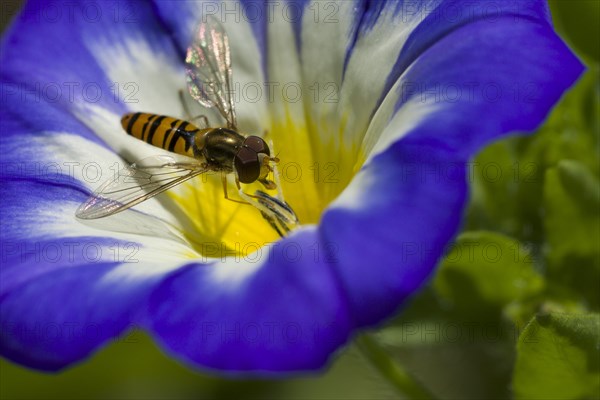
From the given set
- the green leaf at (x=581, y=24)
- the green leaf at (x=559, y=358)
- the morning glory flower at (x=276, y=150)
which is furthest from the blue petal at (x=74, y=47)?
the green leaf at (x=559, y=358)

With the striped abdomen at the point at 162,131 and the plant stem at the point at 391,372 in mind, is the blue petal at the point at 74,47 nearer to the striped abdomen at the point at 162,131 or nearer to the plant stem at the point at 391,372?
the striped abdomen at the point at 162,131

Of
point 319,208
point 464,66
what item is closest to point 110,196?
point 319,208

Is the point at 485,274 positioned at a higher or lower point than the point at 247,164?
lower

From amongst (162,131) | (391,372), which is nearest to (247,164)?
(162,131)

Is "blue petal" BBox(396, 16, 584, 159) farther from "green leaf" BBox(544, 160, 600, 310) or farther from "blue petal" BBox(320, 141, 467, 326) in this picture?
"green leaf" BBox(544, 160, 600, 310)

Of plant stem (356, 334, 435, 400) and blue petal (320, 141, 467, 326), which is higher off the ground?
blue petal (320, 141, 467, 326)

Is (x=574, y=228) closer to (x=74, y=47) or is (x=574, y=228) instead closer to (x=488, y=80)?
(x=488, y=80)

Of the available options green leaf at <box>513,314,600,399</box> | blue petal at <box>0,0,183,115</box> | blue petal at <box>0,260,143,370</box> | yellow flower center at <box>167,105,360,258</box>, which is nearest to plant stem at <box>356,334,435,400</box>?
green leaf at <box>513,314,600,399</box>

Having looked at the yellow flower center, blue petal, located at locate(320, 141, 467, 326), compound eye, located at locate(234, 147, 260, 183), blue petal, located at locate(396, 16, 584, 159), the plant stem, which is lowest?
the plant stem
